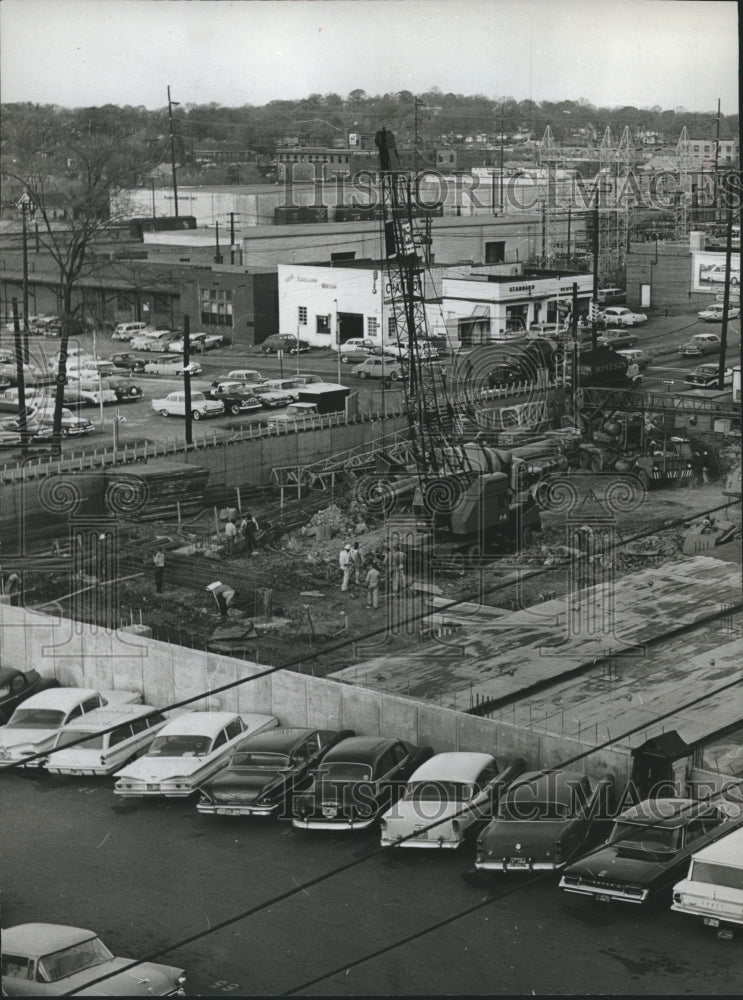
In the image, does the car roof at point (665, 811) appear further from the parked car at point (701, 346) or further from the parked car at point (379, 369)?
the parked car at point (379, 369)

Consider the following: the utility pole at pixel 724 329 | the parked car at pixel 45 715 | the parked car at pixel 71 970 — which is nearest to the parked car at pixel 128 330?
the utility pole at pixel 724 329

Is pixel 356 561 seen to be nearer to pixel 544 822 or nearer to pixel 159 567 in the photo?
pixel 159 567

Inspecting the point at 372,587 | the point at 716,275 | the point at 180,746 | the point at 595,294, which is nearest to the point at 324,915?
the point at 180,746

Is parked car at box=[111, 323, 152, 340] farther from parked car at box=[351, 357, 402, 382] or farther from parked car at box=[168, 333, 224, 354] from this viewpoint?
parked car at box=[351, 357, 402, 382]

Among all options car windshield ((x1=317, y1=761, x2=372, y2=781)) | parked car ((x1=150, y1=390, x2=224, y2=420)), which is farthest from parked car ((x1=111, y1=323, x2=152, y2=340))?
car windshield ((x1=317, y1=761, x2=372, y2=781))

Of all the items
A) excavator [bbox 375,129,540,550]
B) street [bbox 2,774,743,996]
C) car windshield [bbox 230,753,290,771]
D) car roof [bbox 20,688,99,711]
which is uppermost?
excavator [bbox 375,129,540,550]

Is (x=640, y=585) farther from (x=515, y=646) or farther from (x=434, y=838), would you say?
(x=434, y=838)
